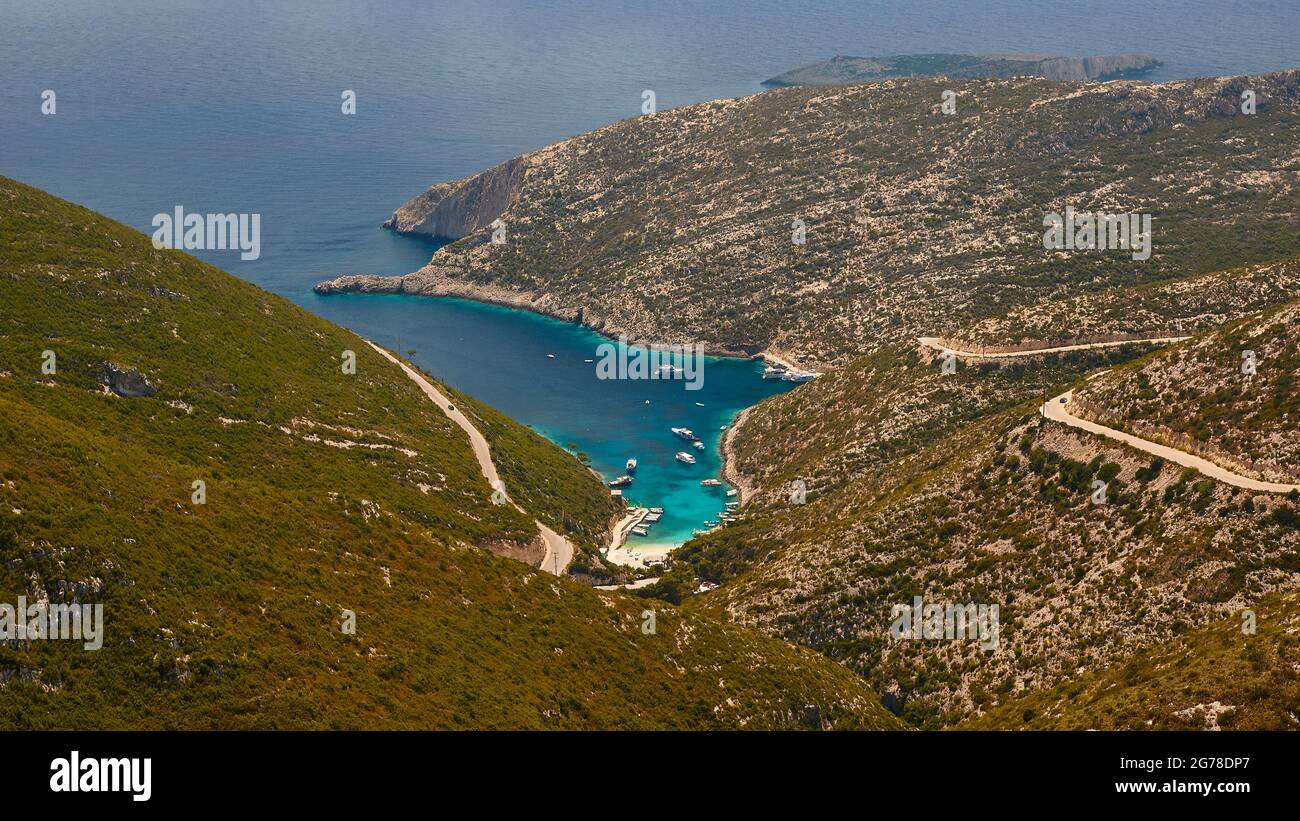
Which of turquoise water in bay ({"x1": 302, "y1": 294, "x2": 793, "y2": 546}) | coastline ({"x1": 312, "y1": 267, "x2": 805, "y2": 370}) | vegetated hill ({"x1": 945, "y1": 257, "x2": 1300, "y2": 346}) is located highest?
coastline ({"x1": 312, "y1": 267, "x2": 805, "y2": 370})

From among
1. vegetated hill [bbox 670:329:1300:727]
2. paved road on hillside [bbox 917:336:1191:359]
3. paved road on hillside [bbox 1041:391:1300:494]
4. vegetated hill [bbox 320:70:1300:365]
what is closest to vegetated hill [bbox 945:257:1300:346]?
paved road on hillside [bbox 917:336:1191:359]

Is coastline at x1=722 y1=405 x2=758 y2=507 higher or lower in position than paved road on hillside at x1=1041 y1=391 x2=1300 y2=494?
lower

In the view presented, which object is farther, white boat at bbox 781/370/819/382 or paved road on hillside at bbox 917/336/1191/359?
white boat at bbox 781/370/819/382

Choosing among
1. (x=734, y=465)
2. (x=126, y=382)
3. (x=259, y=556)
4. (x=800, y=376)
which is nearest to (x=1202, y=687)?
(x=259, y=556)

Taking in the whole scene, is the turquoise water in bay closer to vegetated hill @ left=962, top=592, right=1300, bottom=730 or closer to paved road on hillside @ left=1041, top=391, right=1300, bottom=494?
paved road on hillside @ left=1041, top=391, right=1300, bottom=494

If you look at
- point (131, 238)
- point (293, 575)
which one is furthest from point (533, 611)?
point (131, 238)

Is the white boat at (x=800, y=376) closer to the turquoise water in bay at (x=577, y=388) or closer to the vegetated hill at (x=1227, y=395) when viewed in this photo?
the turquoise water in bay at (x=577, y=388)

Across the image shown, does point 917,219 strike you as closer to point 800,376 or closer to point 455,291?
point 800,376
